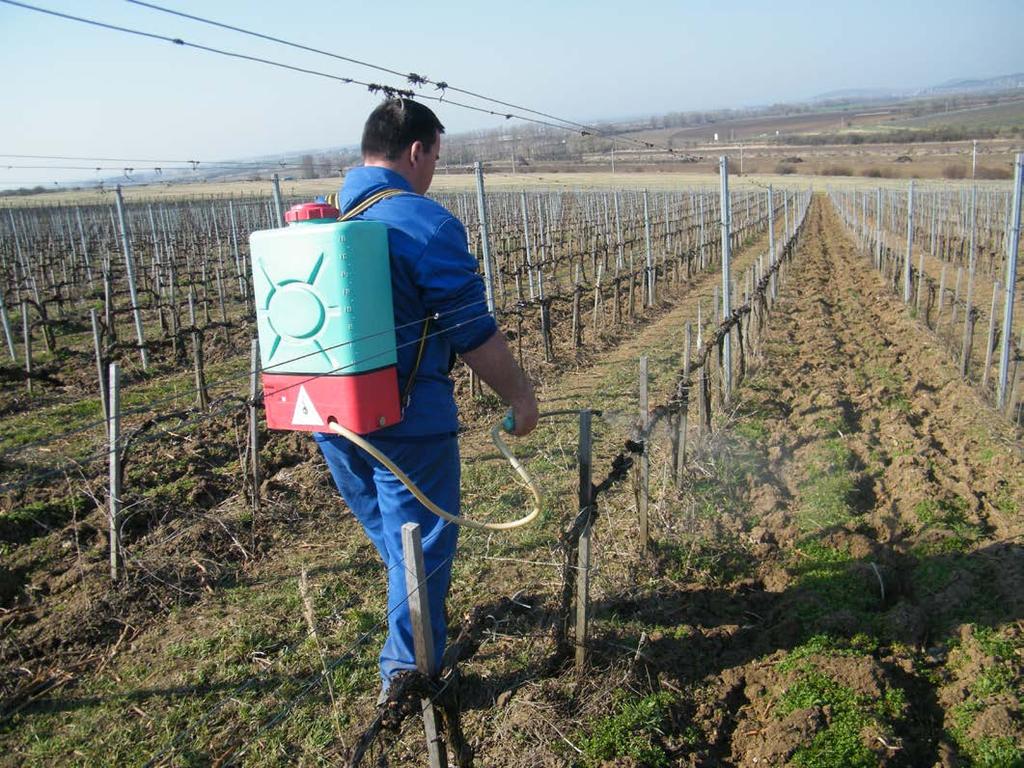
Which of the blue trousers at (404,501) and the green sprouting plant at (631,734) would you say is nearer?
the blue trousers at (404,501)

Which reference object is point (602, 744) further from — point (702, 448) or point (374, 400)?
point (702, 448)

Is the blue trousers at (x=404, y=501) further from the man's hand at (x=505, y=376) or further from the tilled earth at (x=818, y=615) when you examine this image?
the tilled earth at (x=818, y=615)

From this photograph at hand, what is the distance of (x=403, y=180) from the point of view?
7.73 ft

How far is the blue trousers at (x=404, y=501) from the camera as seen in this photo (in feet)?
7.57

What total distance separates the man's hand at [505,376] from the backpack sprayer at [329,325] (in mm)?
188

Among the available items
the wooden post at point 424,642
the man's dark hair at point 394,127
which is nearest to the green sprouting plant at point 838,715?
the wooden post at point 424,642

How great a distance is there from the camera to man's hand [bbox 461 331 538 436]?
2.25 m

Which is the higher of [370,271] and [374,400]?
[370,271]

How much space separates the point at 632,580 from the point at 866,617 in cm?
112

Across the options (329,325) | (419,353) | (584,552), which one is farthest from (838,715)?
(329,325)

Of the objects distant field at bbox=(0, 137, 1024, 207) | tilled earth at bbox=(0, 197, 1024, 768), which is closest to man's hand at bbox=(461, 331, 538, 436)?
tilled earth at bbox=(0, 197, 1024, 768)

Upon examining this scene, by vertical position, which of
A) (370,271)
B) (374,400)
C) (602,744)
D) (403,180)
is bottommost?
(602,744)

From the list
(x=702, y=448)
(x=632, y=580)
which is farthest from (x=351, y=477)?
(x=702, y=448)

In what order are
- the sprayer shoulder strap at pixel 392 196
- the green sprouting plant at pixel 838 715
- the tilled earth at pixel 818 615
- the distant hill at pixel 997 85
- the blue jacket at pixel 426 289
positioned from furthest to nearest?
the distant hill at pixel 997 85 < the tilled earth at pixel 818 615 < the green sprouting plant at pixel 838 715 < the sprayer shoulder strap at pixel 392 196 < the blue jacket at pixel 426 289
